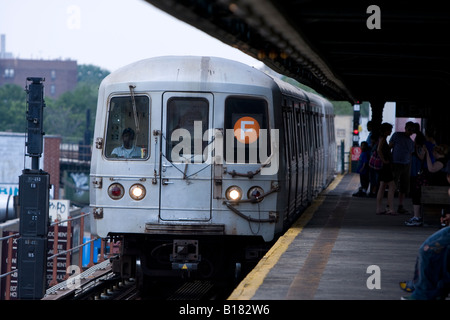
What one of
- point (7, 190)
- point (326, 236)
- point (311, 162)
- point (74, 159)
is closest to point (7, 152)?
point (7, 190)

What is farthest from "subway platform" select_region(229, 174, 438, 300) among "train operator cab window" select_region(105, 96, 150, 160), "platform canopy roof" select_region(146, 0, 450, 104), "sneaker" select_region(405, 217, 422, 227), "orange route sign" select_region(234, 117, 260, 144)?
"platform canopy roof" select_region(146, 0, 450, 104)

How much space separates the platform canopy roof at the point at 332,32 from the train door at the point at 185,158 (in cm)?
111

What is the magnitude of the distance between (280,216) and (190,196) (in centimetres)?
133

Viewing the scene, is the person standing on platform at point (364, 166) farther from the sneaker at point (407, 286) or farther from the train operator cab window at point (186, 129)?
the sneaker at point (407, 286)

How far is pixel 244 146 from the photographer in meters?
12.4

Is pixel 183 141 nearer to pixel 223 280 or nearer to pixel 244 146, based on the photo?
pixel 244 146

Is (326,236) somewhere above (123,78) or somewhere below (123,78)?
below

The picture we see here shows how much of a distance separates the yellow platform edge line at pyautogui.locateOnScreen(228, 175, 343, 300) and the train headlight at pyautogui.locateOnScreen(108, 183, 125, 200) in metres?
2.13

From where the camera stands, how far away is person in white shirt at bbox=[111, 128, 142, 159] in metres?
12.3

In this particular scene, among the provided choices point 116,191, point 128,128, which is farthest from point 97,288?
point 128,128

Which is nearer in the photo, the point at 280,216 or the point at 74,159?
the point at 280,216

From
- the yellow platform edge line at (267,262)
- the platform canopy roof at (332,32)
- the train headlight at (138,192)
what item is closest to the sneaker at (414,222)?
the yellow platform edge line at (267,262)

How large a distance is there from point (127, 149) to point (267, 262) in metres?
2.72

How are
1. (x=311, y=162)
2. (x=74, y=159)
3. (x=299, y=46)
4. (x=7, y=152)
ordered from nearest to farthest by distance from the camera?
(x=299, y=46) → (x=311, y=162) → (x=7, y=152) → (x=74, y=159)
